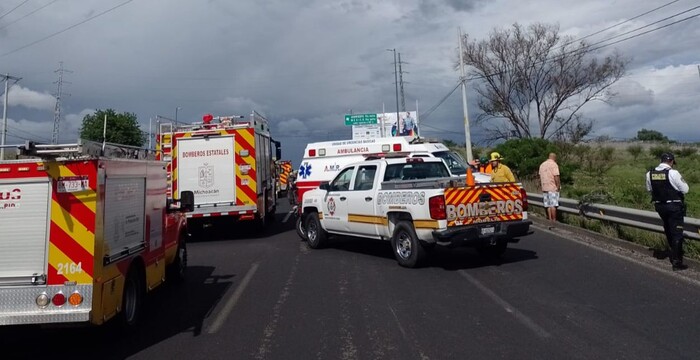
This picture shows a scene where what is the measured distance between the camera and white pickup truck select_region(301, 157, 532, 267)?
970 cm

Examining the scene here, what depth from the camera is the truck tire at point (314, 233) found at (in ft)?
43.2

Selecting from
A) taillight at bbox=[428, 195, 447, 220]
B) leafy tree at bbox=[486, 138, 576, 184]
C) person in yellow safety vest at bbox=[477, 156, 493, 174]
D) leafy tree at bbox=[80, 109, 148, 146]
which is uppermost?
leafy tree at bbox=[80, 109, 148, 146]

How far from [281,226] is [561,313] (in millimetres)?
13083

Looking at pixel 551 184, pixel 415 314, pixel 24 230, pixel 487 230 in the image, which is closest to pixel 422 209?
pixel 487 230

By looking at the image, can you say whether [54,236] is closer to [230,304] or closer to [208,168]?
[230,304]

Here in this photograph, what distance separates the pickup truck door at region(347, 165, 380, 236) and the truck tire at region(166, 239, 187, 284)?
3424 millimetres

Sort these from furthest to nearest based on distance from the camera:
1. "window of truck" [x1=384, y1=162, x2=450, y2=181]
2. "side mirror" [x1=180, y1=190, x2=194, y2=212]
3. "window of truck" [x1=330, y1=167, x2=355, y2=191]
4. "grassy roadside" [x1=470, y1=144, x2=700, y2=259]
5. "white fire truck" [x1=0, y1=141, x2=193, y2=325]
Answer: "grassy roadside" [x1=470, y1=144, x2=700, y2=259] < "window of truck" [x1=330, y1=167, x2=355, y2=191] < "window of truck" [x1=384, y1=162, x2=450, y2=181] < "side mirror" [x1=180, y1=190, x2=194, y2=212] < "white fire truck" [x1=0, y1=141, x2=193, y2=325]

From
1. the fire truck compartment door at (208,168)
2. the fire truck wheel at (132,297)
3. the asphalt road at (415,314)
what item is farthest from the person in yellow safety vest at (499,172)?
the fire truck wheel at (132,297)

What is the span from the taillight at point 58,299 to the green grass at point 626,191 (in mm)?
9460

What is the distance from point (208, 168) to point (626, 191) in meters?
12.9

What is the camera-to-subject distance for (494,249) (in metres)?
11.1

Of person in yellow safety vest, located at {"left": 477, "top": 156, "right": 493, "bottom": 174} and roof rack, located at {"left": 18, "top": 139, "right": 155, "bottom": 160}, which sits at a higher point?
person in yellow safety vest, located at {"left": 477, "top": 156, "right": 493, "bottom": 174}

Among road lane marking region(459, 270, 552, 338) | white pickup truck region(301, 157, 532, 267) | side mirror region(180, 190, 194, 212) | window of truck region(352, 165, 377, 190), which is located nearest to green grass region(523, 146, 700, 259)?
white pickup truck region(301, 157, 532, 267)

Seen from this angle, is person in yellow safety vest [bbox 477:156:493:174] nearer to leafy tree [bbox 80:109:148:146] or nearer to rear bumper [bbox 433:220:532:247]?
rear bumper [bbox 433:220:532:247]
